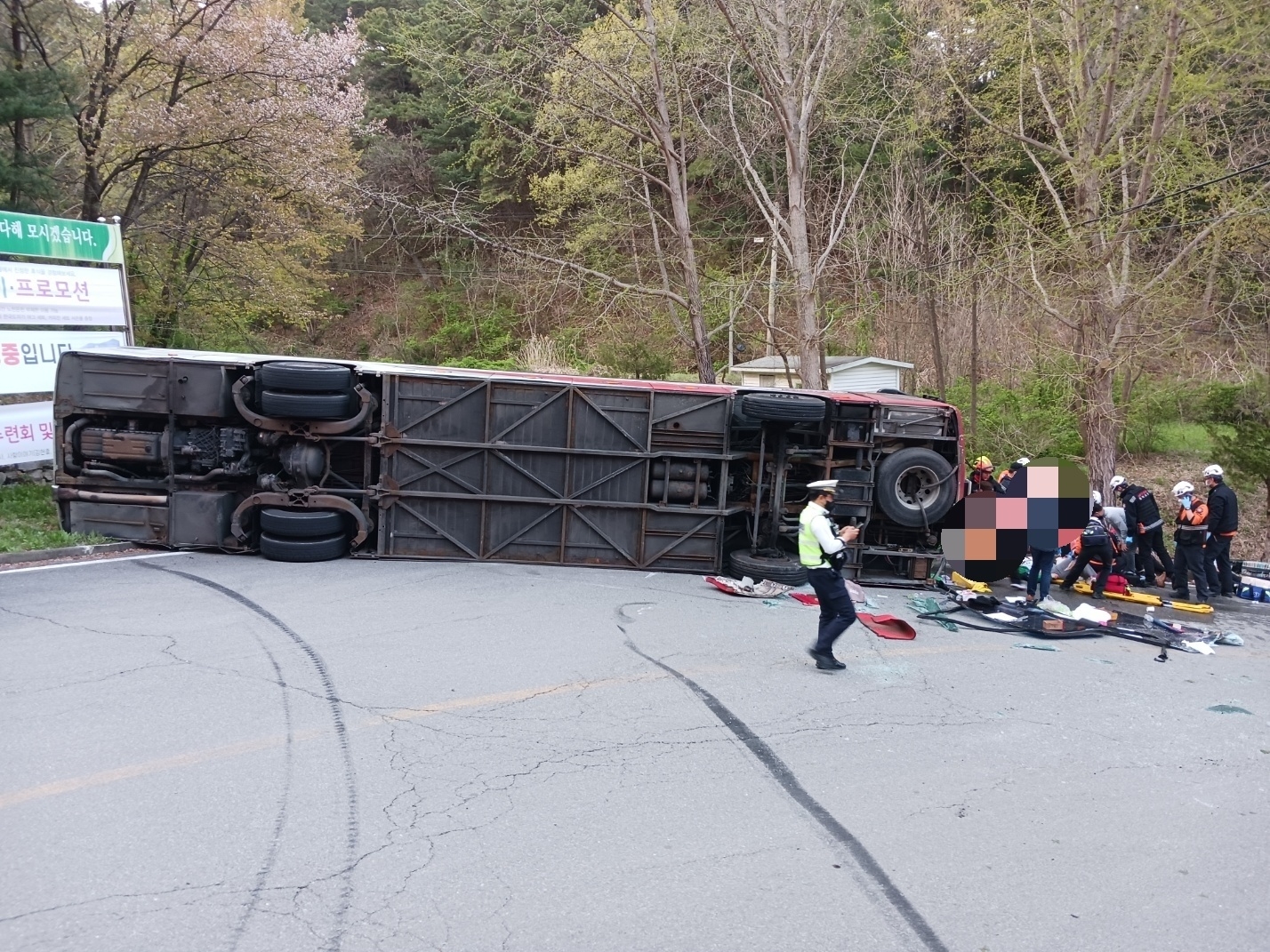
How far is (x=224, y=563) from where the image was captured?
10664 millimetres

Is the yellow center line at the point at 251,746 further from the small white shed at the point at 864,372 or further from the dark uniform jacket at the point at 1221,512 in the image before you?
the small white shed at the point at 864,372

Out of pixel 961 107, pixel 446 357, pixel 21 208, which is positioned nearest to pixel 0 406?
pixel 21 208

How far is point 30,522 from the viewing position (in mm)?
11625

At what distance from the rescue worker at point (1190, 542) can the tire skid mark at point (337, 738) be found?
10929 mm

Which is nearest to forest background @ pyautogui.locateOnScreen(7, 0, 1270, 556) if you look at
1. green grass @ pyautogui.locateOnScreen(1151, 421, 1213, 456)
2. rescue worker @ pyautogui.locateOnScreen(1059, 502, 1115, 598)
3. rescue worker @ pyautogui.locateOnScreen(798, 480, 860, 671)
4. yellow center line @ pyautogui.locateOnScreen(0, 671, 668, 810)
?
green grass @ pyautogui.locateOnScreen(1151, 421, 1213, 456)

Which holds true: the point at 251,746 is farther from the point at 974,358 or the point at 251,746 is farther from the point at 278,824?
the point at 974,358

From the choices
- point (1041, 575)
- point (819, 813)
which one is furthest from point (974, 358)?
point (819, 813)

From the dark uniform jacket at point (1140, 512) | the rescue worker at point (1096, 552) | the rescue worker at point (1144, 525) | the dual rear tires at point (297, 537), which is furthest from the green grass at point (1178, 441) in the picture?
the dual rear tires at point (297, 537)

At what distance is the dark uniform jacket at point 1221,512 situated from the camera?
11.9 metres

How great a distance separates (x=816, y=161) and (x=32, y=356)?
67.8 ft

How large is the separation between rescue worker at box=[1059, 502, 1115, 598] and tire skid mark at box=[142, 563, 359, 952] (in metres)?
9.19

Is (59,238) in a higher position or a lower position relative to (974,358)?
higher

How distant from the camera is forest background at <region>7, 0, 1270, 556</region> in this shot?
1549 cm

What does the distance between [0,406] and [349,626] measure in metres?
7.76
